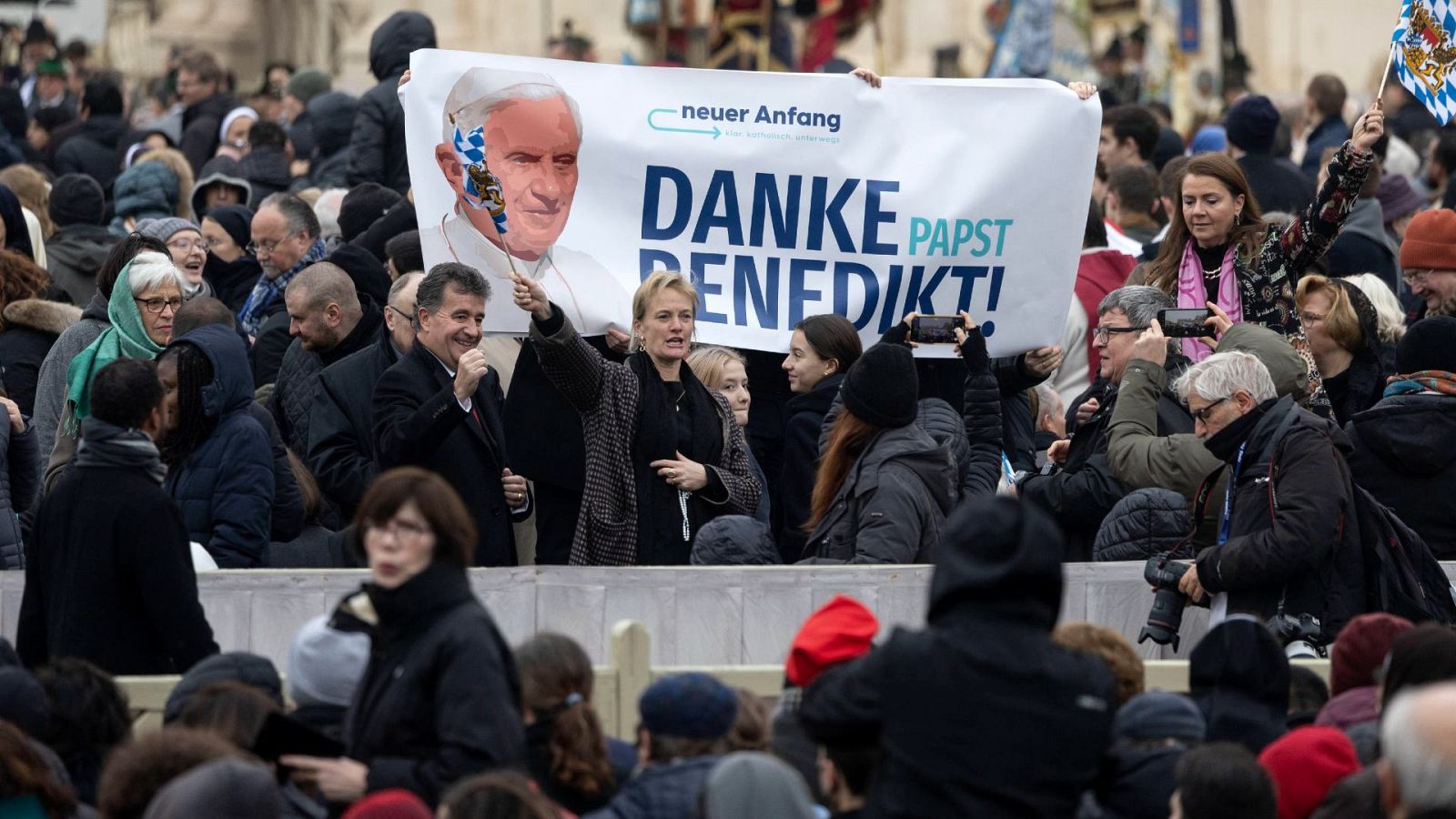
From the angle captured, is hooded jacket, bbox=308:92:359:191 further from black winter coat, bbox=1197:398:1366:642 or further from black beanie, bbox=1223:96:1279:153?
black winter coat, bbox=1197:398:1366:642

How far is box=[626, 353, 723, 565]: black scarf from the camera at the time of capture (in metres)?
7.99

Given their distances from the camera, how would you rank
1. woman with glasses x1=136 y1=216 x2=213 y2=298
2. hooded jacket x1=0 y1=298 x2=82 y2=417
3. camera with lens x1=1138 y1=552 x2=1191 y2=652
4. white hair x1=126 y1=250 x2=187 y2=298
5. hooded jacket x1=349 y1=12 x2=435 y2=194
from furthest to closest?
1. hooded jacket x1=349 y1=12 x2=435 y2=194
2. woman with glasses x1=136 y1=216 x2=213 y2=298
3. hooded jacket x1=0 y1=298 x2=82 y2=417
4. white hair x1=126 y1=250 x2=187 y2=298
5. camera with lens x1=1138 y1=552 x2=1191 y2=652

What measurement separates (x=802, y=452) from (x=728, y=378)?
40 centimetres

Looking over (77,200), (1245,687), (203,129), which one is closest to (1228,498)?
(1245,687)

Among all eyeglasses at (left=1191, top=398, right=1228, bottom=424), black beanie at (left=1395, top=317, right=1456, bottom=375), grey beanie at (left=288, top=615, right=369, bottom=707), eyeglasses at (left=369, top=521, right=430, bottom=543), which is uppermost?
black beanie at (left=1395, top=317, right=1456, bottom=375)

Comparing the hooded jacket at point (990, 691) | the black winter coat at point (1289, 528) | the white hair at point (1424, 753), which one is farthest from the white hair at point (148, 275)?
the white hair at point (1424, 753)

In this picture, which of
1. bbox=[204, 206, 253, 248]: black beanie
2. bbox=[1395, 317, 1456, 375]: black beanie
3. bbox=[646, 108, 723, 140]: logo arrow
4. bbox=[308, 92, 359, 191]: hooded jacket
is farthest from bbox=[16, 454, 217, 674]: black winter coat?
bbox=[308, 92, 359, 191]: hooded jacket

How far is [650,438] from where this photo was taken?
798 cm

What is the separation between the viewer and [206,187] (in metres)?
12.4

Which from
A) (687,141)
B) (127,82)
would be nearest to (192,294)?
(687,141)

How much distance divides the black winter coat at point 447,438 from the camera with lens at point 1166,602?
2.14 meters

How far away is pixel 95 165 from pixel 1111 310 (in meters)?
7.83

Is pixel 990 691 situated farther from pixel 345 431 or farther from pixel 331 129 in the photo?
pixel 331 129

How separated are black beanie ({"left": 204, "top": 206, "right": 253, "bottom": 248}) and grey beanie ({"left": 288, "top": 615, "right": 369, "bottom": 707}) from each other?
552 centimetres
